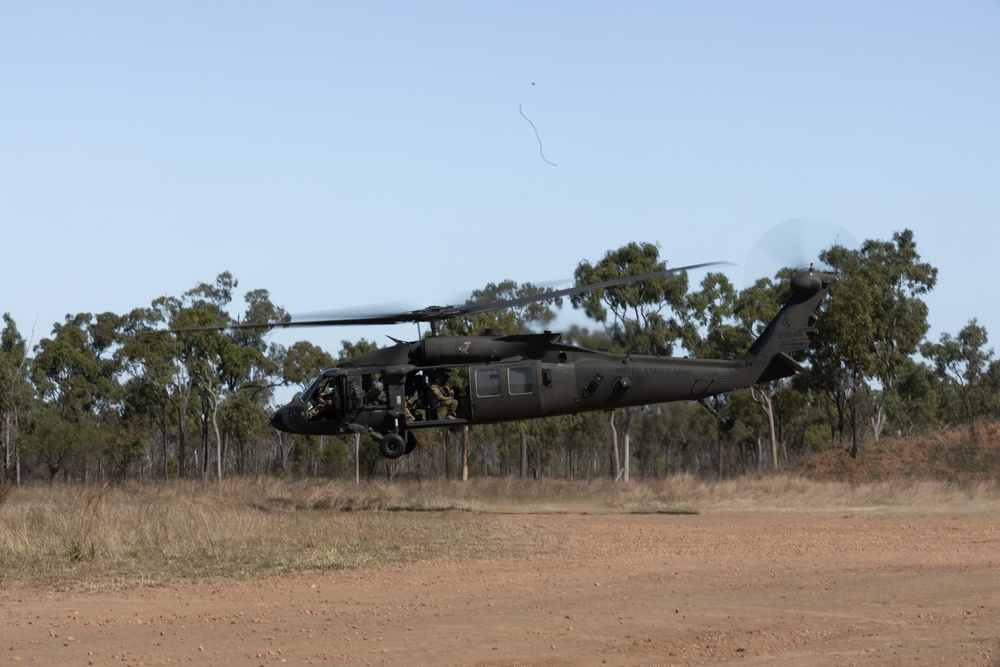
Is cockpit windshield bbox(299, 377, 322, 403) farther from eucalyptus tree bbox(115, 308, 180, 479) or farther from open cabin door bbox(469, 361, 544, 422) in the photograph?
eucalyptus tree bbox(115, 308, 180, 479)

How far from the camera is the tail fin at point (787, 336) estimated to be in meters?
A: 22.0

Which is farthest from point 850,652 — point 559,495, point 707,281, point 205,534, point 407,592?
point 707,281

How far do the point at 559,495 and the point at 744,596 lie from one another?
60.4ft

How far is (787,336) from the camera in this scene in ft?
72.5

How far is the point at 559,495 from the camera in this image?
96.6 feet

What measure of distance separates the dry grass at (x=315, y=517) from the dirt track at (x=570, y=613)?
1.24 m

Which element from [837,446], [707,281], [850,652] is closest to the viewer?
[850,652]

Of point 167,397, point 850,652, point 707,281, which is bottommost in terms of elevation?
point 850,652

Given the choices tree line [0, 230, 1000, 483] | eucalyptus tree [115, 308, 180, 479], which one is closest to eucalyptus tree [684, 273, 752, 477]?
tree line [0, 230, 1000, 483]

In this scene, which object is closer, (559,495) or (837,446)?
(559,495)

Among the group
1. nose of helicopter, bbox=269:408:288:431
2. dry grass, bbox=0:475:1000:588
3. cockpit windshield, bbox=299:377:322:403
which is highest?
cockpit windshield, bbox=299:377:322:403

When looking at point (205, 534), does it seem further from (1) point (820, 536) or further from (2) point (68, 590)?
(1) point (820, 536)

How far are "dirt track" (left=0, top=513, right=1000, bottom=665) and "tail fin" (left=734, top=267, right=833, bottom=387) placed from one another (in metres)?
7.06

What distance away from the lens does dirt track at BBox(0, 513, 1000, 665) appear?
8.44 metres
